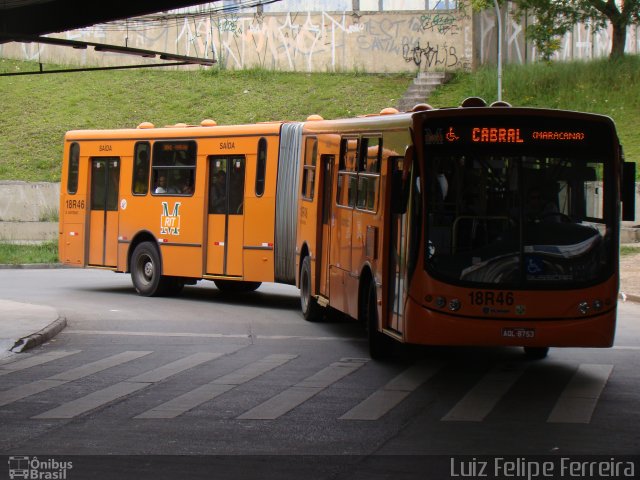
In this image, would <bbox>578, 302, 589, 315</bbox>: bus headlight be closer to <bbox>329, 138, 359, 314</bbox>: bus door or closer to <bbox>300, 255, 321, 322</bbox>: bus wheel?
<bbox>329, 138, 359, 314</bbox>: bus door

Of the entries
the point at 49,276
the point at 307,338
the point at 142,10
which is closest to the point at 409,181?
the point at 307,338

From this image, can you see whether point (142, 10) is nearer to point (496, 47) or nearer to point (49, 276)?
point (49, 276)

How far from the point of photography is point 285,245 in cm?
1980

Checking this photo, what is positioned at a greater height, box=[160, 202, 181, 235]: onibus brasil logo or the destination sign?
the destination sign

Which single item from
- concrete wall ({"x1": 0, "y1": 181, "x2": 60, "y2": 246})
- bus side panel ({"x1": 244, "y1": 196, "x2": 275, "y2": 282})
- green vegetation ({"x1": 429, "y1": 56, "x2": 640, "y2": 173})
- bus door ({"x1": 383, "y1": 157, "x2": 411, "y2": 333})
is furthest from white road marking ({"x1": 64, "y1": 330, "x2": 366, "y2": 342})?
green vegetation ({"x1": 429, "y1": 56, "x2": 640, "y2": 173})

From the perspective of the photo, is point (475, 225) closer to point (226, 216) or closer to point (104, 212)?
point (226, 216)

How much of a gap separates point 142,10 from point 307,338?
548 centimetres

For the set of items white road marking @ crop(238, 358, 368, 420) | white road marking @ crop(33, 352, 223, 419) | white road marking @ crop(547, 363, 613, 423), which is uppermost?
white road marking @ crop(547, 363, 613, 423)

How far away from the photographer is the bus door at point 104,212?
75.8ft

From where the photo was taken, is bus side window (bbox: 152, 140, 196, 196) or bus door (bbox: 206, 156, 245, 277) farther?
bus side window (bbox: 152, 140, 196, 196)

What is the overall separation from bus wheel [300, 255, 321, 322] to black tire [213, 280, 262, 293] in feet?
15.0

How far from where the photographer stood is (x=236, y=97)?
1729 inches

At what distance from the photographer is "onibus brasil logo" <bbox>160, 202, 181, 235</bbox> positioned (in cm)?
2181

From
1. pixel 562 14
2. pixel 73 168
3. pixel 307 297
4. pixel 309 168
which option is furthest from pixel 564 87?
pixel 307 297
